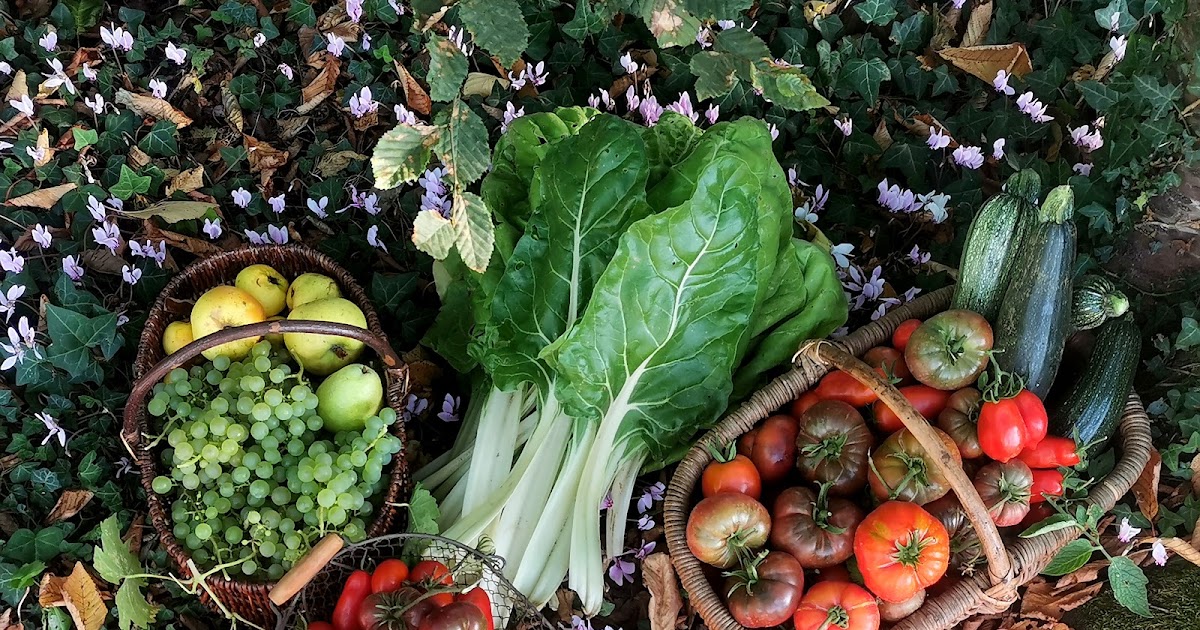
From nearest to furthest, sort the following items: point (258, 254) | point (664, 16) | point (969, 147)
Result: 1. point (664, 16)
2. point (258, 254)
3. point (969, 147)

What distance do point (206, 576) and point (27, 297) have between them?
102 cm

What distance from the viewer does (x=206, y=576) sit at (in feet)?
5.42

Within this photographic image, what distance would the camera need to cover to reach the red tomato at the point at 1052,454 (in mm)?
1799

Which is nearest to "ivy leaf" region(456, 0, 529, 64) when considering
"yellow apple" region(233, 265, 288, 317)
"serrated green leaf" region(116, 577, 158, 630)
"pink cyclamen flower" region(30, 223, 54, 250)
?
"yellow apple" region(233, 265, 288, 317)

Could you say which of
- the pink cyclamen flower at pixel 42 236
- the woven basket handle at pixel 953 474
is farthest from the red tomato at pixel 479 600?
the pink cyclamen flower at pixel 42 236

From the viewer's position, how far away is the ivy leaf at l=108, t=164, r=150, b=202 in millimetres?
2240

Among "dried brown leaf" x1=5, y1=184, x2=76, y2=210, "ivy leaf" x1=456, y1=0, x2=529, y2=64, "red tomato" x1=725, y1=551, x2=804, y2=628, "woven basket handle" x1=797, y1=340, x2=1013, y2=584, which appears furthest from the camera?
"dried brown leaf" x1=5, y1=184, x2=76, y2=210

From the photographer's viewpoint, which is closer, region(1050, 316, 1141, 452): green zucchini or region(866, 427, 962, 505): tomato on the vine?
region(866, 427, 962, 505): tomato on the vine

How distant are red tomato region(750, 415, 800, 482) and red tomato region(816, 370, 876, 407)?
0.12 m

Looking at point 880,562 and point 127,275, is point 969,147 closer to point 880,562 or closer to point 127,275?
point 880,562

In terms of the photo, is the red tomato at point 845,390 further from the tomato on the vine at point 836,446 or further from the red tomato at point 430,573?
the red tomato at point 430,573

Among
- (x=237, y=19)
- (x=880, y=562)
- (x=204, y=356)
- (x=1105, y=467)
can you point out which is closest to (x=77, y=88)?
(x=237, y=19)

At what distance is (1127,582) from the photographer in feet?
6.08

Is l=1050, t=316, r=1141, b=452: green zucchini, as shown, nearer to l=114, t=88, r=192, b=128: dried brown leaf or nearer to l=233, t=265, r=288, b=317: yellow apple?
l=233, t=265, r=288, b=317: yellow apple
